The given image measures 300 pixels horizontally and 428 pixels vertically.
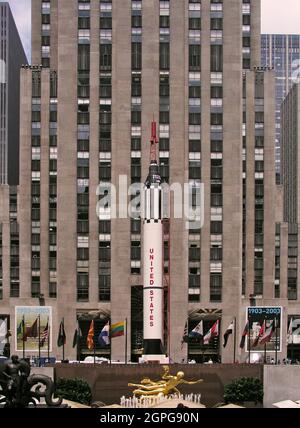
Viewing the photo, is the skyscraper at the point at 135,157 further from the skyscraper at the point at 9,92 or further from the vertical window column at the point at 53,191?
the skyscraper at the point at 9,92

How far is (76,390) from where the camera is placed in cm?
9850

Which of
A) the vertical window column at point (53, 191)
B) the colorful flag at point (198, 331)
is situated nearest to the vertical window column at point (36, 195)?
the vertical window column at point (53, 191)

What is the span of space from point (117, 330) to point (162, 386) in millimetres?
Result: 33577

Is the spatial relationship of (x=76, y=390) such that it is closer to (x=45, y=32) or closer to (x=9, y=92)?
(x=45, y=32)

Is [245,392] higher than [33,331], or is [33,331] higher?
[33,331]

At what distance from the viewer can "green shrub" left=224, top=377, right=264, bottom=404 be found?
96938mm

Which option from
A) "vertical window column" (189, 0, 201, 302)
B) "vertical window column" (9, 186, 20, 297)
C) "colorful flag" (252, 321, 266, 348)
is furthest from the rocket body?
"vertical window column" (9, 186, 20, 297)

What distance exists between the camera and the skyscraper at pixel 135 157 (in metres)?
135

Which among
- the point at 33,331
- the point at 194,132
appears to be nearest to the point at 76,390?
the point at 33,331

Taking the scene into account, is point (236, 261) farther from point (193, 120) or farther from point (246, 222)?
point (193, 120)
